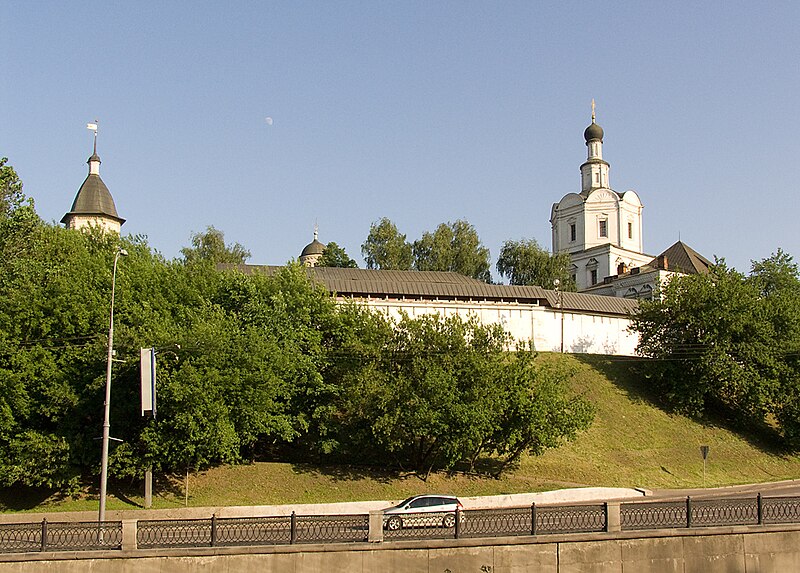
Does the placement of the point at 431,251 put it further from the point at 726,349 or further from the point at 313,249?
the point at 726,349

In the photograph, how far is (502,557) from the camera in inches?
818

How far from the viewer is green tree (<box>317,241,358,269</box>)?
87.6 meters

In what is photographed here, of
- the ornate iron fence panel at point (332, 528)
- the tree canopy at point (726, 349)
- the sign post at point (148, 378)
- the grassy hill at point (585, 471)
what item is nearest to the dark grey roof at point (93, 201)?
the grassy hill at point (585, 471)

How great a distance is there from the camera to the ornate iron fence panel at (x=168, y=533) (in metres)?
20.1

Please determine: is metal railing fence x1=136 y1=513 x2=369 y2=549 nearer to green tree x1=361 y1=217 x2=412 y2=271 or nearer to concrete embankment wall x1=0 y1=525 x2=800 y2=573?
concrete embankment wall x1=0 y1=525 x2=800 y2=573

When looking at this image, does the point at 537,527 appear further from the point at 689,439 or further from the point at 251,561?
the point at 689,439

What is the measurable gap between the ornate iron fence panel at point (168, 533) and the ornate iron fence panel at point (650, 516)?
10490 millimetres

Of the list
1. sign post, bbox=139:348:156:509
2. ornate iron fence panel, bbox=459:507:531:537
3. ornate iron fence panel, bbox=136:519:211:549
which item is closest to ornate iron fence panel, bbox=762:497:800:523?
ornate iron fence panel, bbox=459:507:531:537

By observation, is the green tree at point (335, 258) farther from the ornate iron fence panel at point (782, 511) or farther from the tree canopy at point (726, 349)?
the ornate iron fence panel at point (782, 511)

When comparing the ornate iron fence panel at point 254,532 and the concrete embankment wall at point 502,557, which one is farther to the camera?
the ornate iron fence panel at point 254,532

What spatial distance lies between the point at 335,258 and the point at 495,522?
67662 mm

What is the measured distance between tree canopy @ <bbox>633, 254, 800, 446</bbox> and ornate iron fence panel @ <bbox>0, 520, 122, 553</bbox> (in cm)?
3785

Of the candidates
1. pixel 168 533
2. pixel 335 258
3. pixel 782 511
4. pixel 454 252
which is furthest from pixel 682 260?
pixel 168 533

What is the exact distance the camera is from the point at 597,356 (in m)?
59.1
